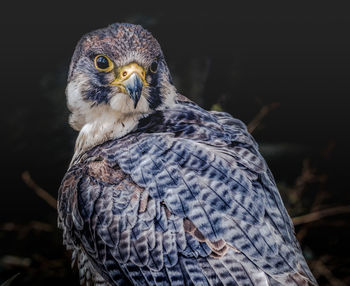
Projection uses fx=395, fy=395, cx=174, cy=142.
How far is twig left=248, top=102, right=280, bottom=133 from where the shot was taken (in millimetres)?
1739

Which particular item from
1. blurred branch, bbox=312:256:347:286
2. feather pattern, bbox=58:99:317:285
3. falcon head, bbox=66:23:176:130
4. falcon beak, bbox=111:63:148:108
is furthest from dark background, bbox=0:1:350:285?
feather pattern, bbox=58:99:317:285

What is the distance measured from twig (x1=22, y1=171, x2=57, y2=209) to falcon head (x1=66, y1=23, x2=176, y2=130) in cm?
40

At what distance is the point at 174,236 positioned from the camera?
1.08 m

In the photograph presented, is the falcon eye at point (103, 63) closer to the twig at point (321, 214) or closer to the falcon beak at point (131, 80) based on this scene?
the falcon beak at point (131, 80)

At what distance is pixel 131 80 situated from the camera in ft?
4.09

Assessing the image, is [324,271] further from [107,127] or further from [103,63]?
[103,63]

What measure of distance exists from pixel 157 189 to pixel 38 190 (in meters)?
0.76

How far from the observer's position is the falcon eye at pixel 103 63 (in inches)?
51.3

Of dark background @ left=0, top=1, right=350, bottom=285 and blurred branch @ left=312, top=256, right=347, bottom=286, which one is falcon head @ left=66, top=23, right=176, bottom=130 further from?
blurred branch @ left=312, top=256, right=347, bottom=286

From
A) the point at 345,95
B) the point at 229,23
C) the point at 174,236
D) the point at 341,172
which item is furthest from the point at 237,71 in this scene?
the point at 174,236

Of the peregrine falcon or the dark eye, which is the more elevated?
the dark eye

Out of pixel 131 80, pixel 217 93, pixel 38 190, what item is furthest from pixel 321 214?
pixel 38 190

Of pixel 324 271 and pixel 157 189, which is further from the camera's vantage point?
pixel 324 271

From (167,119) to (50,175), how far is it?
25.7 inches
